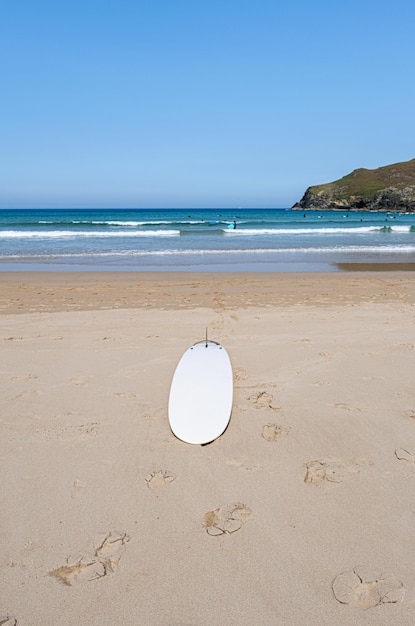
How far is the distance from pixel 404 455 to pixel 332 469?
575 millimetres

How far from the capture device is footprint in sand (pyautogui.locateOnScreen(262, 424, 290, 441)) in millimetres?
3506

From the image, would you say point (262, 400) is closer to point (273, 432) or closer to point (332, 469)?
point (273, 432)

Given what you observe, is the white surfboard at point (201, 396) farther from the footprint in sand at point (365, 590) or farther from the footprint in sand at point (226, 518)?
the footprint in sand at point (365, 590)

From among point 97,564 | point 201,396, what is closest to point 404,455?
point 201,396

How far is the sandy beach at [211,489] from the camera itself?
2096mm

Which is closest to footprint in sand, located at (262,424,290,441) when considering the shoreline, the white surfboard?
the white surfboard

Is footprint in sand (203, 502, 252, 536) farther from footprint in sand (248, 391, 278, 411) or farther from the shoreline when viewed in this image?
the shoreline

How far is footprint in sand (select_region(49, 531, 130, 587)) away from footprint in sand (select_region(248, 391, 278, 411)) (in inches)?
73.6

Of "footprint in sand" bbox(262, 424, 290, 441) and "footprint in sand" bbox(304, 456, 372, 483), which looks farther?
"footprint in sand" bbox(262, 424, 290, 441)

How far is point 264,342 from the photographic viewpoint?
6.07 m

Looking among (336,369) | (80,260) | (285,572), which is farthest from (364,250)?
(285,572)

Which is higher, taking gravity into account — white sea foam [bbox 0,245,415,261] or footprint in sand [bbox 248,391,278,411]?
footprint in sand [bbox 248,391,278,411]

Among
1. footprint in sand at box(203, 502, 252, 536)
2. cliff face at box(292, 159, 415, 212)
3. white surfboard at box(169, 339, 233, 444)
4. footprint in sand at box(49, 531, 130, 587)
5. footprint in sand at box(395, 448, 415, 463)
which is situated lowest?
footprint in sand at box(395, 448, 415, 463)

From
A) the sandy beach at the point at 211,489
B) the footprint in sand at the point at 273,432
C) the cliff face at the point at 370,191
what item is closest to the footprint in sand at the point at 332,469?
the sandy beach at the point at 211,489
